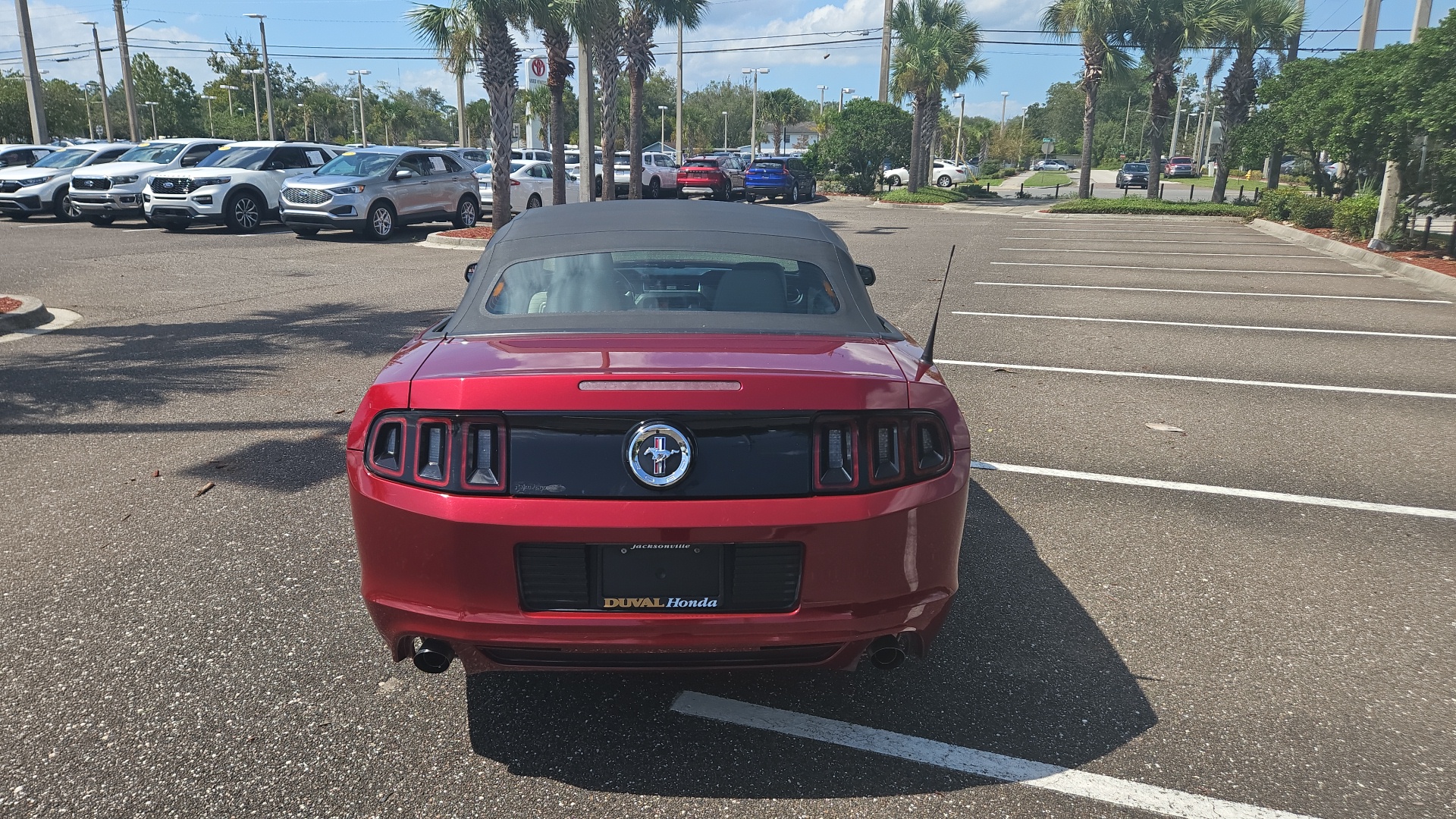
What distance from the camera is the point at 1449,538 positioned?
4.80m

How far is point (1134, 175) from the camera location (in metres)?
55.4

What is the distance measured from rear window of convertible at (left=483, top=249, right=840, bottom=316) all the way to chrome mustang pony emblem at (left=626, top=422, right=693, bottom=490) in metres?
1.03

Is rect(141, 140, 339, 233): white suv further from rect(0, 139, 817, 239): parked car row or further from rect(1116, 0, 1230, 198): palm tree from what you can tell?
rect(1116, 0, 1230, 198): palm tree

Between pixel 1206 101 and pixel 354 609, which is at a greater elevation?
pixel 1206 101

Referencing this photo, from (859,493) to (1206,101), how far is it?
102886 mm

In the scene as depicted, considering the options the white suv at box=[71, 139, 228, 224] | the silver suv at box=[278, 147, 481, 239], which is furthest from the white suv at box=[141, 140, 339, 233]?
the silver suv at box=[278, 147, 481, 239]

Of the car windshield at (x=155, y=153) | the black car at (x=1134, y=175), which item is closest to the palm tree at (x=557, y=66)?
the car windshield at (x=155, y=153)

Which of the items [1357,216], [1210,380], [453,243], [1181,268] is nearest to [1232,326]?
[1210,380]

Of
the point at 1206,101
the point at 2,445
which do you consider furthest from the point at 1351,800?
the point at 1206,101

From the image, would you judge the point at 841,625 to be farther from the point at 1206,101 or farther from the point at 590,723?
the point at 1206,101

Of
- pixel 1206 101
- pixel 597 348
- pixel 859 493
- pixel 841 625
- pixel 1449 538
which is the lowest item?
pixel 1449 538

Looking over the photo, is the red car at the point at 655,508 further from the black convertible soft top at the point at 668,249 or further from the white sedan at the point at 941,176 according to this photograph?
the white sedan at the point at 941,176

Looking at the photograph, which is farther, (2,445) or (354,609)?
(2,445)

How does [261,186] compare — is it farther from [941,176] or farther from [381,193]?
[941,176]
